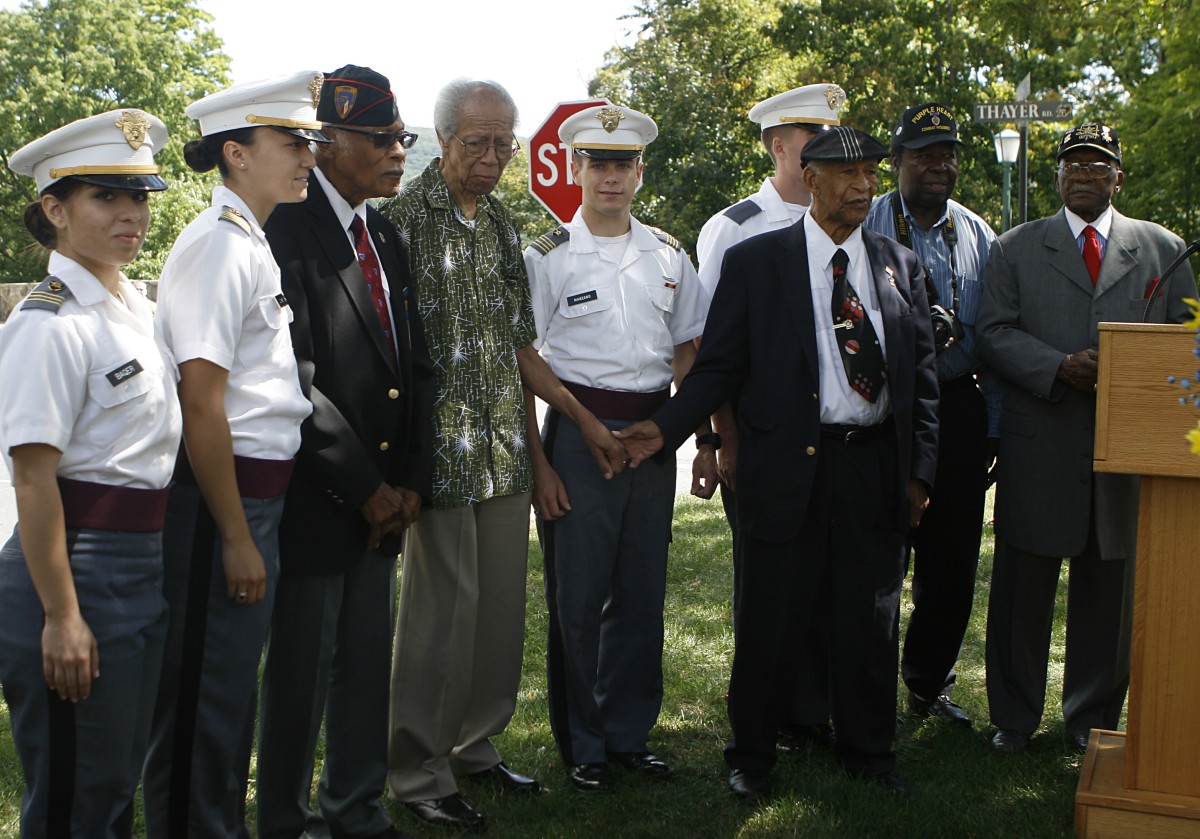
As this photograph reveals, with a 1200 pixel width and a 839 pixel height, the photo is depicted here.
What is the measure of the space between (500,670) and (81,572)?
74.5 inches

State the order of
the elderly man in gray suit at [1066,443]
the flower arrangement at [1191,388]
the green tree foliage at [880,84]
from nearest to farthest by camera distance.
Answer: the flower arrangement at [1191,388] < the elderly man in gray suit at [1066,443] < the green tree foliage at [880,84]

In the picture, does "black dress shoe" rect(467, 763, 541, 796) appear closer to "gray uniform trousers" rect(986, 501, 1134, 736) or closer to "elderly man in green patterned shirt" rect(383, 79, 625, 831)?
"elderly man in green patterned shirt" rect(383, 79, 625, 831)

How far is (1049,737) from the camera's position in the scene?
16.2 feet

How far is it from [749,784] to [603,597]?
831 mm

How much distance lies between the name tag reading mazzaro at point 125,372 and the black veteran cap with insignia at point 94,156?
1.43 feet

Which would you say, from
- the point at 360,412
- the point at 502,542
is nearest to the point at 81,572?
the point at 360,412

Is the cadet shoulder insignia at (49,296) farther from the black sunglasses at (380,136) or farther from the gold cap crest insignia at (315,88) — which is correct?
the black sunglasses at (380,136)

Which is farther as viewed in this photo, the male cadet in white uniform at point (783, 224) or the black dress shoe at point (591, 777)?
the male cadet in white uniform at point (783, 224)

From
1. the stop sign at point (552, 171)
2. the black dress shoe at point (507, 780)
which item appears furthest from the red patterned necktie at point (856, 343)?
the stop sign at point (552, 171)

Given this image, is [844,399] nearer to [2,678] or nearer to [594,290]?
[594,290]

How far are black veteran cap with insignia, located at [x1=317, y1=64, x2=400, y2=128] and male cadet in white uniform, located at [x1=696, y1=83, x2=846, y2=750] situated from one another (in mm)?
1469

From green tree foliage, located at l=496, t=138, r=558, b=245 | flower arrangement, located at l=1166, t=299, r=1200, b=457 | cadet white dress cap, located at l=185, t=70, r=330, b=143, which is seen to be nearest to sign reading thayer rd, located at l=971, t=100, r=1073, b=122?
flower arrangement, located at l=1166, t=299, r=1200, b=457

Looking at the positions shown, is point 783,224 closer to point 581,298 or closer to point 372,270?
point 581,298

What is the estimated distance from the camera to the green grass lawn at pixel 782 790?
416 cm
